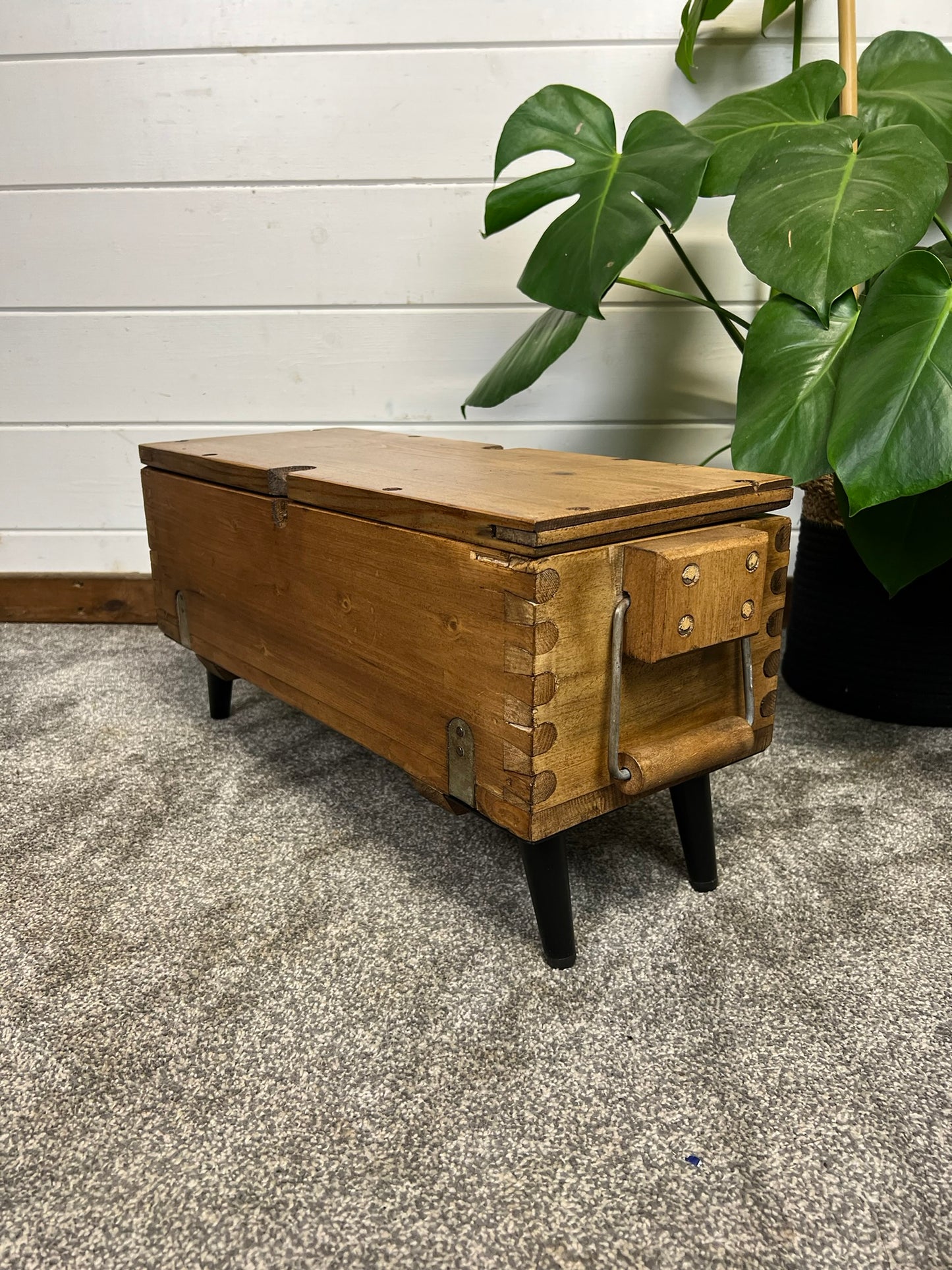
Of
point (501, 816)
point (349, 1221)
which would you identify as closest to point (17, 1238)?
point (349, 1221)

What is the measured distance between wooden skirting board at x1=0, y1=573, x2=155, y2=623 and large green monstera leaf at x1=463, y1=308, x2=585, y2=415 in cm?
89

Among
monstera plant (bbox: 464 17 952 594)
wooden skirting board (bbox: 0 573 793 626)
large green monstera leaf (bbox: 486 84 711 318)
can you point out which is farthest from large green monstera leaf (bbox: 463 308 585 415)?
wooden skirting board (bbox: 0 573 793 626)

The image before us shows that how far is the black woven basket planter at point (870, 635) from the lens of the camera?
1268 mm

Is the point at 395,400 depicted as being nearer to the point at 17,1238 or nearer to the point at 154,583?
the point at 154,583

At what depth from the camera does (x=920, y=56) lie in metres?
1.25

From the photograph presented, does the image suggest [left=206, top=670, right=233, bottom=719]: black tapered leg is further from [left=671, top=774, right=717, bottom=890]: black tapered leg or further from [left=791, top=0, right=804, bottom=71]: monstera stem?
[left=791, top=0, right=804, bottom=71]: monstera stem

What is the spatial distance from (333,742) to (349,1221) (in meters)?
0.75

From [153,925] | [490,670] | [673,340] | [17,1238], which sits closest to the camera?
[17,1238]

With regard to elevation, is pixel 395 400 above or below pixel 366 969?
above

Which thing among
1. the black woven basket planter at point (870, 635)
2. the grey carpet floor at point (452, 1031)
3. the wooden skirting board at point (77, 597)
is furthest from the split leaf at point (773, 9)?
the wooden skirting board at point (77, 597)

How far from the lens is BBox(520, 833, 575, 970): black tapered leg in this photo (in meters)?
0.77

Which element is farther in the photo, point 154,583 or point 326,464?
point 154,583

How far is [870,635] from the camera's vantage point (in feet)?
4.29

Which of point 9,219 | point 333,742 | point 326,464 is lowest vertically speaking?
point 333,742
